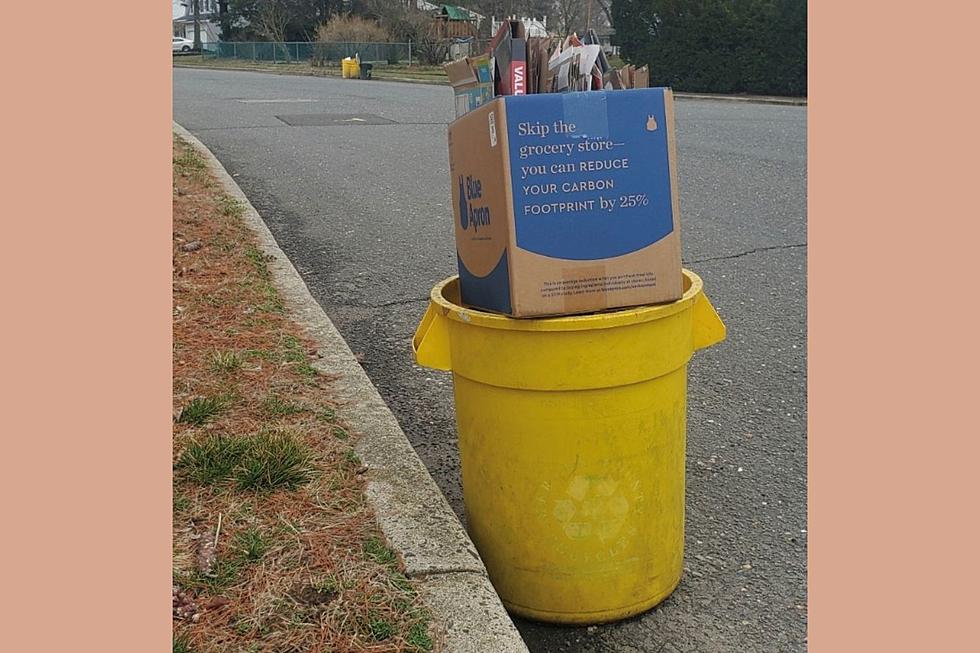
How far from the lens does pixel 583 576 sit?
8.89ft

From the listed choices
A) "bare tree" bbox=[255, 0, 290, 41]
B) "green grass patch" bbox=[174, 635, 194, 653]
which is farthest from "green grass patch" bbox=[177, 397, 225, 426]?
"bare tree" bbox=[255, 0, 290, 41]

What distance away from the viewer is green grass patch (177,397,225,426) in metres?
3.45

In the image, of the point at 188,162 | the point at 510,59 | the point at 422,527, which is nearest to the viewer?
the point at 510,59

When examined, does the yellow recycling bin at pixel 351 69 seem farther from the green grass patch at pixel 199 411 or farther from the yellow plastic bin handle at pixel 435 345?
the yellow plastic bin handle at pixel 435 345

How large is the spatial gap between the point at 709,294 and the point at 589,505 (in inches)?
137

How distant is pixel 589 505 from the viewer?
2648 millimetres

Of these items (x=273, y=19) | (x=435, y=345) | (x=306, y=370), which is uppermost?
(x=273, y=19)

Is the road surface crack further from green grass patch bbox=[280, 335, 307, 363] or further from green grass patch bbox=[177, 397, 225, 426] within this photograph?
green grass patch bbox=[177, 397, 225, 426]

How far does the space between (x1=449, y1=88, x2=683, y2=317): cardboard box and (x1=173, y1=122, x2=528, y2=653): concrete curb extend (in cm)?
73

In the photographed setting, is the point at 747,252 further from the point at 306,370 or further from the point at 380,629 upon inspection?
the point at 380,629

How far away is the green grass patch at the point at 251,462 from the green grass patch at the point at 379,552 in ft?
1.43

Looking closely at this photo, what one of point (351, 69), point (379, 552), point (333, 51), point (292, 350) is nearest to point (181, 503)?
point (379, 552)

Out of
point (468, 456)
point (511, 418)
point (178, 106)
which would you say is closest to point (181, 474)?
point (468, 456)

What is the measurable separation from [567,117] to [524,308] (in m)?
0.51
